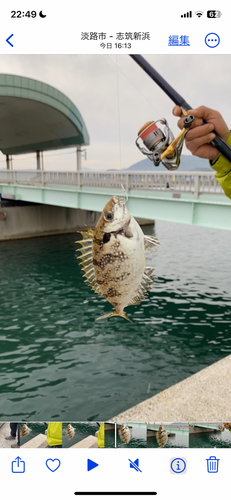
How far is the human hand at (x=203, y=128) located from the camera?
2648mm

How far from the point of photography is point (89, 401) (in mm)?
9594

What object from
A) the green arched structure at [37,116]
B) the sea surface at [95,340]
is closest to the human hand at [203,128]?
the sea surface at [95,340]

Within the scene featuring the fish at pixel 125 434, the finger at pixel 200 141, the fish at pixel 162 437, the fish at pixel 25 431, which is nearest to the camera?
the finger at pixel 200 141

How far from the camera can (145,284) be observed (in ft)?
7.13

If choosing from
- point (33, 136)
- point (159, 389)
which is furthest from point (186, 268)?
point (33, 136)

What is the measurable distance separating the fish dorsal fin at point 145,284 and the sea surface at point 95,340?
6701 millimetres

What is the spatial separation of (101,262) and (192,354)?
11.2 metres

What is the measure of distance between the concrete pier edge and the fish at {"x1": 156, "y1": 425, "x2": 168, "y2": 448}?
176 cm

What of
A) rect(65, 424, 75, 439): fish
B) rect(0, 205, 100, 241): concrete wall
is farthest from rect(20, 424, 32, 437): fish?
rect(0, 205, 100, 241): concrete wall

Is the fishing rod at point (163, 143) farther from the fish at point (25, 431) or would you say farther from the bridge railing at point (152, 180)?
the fish at point (25, 431)

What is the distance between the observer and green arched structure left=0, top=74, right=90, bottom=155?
27.1 metres
